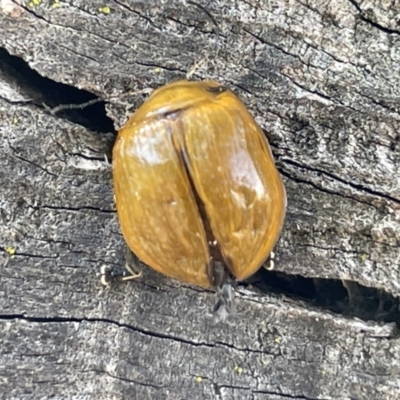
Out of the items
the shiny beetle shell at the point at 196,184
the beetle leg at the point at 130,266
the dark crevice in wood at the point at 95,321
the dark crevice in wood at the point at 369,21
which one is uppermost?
the dark crevice in wood at the point at 369,21

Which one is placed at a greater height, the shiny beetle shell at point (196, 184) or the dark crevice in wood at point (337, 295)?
the shiny beetle shell at point (196, 184)

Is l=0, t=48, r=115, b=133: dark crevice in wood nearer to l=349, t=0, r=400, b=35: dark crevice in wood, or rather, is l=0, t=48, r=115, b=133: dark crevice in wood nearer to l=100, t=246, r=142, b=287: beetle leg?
l=100, t=246, r=142, b=287: beetle leg

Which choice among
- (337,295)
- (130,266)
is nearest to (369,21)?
(337,295)

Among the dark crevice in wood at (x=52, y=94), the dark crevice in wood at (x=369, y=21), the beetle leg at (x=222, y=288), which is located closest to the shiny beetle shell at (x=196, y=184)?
the beetle leg at (x=222, y=288)

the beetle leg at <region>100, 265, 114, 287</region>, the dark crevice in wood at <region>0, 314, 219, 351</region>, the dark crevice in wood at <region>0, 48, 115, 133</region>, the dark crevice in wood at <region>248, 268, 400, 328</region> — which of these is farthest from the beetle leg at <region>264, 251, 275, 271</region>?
the dark crevice in wood at <region>0, 48, 115, 133</region>

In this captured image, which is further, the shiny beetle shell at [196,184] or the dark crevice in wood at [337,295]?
the dark crevice in wood at [337,295]

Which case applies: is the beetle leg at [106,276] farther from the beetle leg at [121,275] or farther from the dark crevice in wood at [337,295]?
the dark crevice in wood at [337,295]
